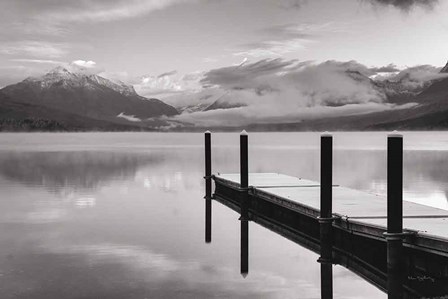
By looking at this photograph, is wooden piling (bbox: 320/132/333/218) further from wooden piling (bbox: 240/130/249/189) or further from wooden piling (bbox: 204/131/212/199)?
wooden piling (bbox: 204/131/212/199)

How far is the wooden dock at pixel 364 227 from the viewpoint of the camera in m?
11.1

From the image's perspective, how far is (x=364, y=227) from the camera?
44.1 feet

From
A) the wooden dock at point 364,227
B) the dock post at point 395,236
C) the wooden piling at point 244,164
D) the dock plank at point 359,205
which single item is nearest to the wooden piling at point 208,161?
the dock plank at point 359,205

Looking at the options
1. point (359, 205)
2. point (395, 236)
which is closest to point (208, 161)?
point (359, 205)

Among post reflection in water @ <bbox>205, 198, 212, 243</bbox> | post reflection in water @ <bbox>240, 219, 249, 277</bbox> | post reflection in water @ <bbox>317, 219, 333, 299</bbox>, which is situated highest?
post reflection in water @ <bbox>317, 219, 333, 299</bbox>

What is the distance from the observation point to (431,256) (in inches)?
436

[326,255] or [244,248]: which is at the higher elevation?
[326,255]

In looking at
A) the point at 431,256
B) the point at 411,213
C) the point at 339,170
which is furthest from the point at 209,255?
the point at 339,170

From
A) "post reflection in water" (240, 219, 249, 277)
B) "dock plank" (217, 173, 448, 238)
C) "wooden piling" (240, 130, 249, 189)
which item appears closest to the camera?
"dock plank" (217, 173, 448, 238)

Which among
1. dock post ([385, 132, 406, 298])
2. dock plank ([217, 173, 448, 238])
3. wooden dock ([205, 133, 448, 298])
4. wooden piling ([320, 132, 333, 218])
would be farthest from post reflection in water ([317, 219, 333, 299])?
dock post ([385, 132, 406, 298])

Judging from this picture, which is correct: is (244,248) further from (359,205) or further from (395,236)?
(395,236)

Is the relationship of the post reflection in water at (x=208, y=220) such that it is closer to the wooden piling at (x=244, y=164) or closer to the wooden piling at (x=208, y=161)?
the wooden piling at (x=208, y=161)

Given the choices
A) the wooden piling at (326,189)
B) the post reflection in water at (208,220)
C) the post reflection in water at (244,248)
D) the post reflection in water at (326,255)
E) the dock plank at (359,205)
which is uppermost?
the wooden piling at (326,189)

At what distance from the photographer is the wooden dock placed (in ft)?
36.4
